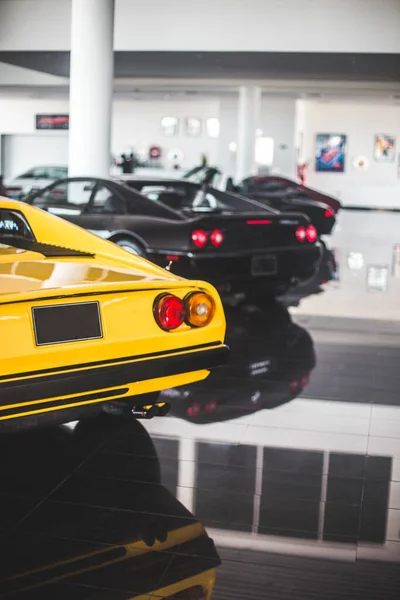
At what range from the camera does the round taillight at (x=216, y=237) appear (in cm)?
820

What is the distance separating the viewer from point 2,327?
3281 mm

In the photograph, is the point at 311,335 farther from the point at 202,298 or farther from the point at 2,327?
the point at 2,327

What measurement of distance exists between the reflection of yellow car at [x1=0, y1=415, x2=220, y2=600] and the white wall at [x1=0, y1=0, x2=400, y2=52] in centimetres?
1111

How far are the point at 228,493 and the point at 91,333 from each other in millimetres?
925

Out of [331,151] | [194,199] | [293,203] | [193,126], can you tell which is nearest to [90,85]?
[194,199]

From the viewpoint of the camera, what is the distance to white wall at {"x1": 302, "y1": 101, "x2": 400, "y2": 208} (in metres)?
35.2

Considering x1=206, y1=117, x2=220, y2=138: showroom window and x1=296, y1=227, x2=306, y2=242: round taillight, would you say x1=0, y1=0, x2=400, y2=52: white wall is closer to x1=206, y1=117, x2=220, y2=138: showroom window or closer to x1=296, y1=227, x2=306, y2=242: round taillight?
x1=296, y1=227, x2=306, y2=242: round taillight

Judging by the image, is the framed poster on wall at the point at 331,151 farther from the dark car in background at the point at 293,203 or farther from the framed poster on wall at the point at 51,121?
the dark car in background at the point at 293,203

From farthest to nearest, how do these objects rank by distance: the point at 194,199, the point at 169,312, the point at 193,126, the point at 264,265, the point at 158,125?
the point at 158,125, the point at 193,126, the point at 194,199, the point at 264,265, the point at 169,312

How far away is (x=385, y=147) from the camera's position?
116 ft

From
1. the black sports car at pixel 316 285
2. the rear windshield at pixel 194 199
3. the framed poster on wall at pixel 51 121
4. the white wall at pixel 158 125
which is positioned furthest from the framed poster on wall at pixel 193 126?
the rear windshield at pixel 194 199

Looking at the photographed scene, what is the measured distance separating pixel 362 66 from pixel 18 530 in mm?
17088

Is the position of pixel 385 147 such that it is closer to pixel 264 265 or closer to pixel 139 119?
pixel 139 119

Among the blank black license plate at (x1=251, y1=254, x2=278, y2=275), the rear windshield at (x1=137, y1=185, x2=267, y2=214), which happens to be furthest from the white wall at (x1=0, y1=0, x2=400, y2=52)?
the blank black license plate at (x1=251, y1=254, x2=278, y2=275)
